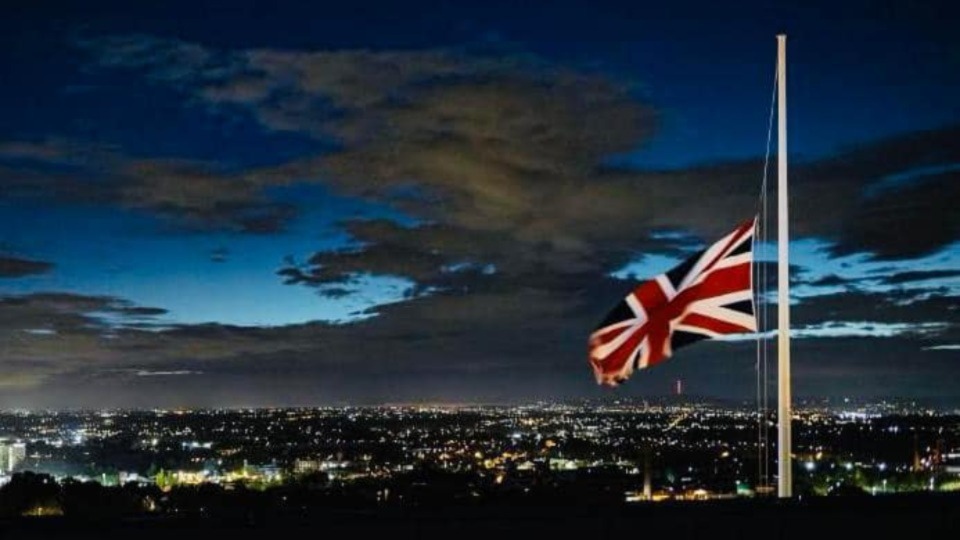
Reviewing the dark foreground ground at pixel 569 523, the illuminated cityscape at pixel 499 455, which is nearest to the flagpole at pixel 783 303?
the dark foreground ground at pixel 569 523

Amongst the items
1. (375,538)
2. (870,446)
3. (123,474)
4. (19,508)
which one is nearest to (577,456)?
(870,446)

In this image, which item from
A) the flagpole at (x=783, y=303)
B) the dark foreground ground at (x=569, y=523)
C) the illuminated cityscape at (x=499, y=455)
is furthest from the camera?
the illuminated cityscape at (x=499, y=455)

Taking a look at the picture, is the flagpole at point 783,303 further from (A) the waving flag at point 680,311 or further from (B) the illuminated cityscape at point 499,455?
(B) the illuminated cityscape at point 499,455

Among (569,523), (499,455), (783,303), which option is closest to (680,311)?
(783,303)

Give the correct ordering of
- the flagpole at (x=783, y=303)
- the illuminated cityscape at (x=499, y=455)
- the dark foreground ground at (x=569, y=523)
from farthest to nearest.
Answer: the illuminated cityscape at (x=499, y=455) < the flagpole at (x=783, y=303) < the dark foreground ground at (x=569, y=523)

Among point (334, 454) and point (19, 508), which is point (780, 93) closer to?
point (19, 508)

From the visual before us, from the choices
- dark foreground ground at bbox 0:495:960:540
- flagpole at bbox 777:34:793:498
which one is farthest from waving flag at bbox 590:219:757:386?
dark foreground ground at bbox 0:495:960:540

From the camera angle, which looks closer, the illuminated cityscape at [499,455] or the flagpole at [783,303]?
the flagpole at [783,303]
